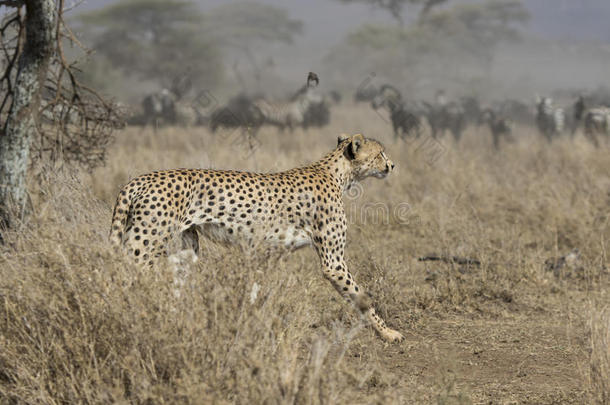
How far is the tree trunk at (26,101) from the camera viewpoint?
543cm

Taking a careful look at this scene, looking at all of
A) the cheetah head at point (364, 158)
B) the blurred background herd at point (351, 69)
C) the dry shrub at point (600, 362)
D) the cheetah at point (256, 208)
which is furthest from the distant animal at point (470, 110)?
the dry shrub at point (600, 362)

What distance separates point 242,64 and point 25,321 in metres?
53.4

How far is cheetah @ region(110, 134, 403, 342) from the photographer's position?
3.96 meters

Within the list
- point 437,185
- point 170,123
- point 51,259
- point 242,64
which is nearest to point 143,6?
point 242,64

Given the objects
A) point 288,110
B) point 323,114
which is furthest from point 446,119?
point 288,110

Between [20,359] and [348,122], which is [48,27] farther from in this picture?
[348,122]

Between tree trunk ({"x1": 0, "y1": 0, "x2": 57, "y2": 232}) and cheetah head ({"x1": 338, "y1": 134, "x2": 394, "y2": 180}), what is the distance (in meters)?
2.30

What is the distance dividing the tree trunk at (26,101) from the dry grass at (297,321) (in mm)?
735

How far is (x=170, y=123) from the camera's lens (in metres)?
18.2

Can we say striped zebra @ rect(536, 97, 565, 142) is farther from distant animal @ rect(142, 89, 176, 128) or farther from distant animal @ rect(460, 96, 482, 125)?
distant animal @ rect(142, 89, 176, 128)

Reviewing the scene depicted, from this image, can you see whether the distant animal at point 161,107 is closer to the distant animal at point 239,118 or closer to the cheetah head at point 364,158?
the distant animal at point 239,118

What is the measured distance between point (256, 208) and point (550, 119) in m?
14.6

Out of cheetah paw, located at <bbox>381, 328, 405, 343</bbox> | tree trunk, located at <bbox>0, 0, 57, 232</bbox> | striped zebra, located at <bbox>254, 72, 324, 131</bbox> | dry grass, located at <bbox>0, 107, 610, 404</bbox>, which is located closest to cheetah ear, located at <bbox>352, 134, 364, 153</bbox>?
dry grass, located at <bbox>0, 107, 610, 404</bbox>

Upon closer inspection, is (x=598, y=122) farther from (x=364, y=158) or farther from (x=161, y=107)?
(x=364, y=158)
